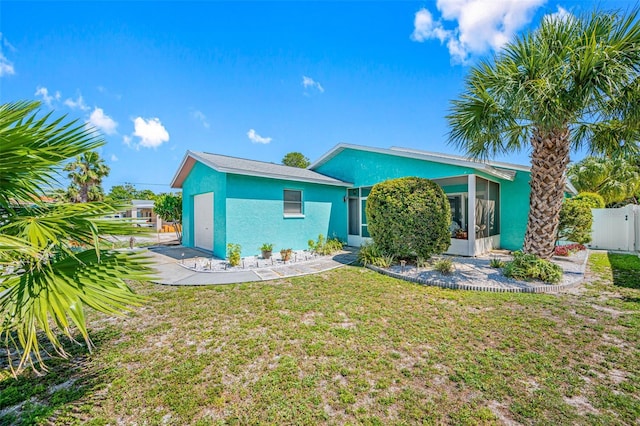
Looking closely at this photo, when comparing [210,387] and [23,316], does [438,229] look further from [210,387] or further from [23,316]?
[23,316]

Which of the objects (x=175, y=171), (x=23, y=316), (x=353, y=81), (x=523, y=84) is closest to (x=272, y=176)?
(x=175, y=171)

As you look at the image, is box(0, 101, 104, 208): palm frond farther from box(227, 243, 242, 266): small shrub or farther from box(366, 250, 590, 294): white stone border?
box(366, 250, 590, 294): white stone border

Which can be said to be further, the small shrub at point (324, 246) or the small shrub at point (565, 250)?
the small shrub at point (324, 246)

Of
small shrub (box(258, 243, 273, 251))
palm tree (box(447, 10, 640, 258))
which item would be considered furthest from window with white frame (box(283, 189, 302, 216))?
palm tree (box(447, 10, 640, 258))

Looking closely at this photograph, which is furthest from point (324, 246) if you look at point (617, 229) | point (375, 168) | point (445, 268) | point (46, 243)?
point (617, 229)

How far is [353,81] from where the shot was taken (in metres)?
14.2

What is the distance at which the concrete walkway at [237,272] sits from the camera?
785cm

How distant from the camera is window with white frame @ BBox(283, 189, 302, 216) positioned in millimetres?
12172

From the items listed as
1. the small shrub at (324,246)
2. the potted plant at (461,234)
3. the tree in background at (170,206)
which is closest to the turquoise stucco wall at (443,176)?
the potted plant at (461,234)

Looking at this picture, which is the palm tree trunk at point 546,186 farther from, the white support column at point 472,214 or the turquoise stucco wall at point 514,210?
the turquoise stucco wall at point 514,210

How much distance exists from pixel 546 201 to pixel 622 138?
2.79 metres

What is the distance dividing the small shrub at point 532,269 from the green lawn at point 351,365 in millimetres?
916

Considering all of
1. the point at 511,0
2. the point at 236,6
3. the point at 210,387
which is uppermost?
the point at 236,6

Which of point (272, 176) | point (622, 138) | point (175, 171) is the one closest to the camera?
point (622, 138)
